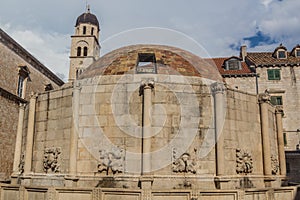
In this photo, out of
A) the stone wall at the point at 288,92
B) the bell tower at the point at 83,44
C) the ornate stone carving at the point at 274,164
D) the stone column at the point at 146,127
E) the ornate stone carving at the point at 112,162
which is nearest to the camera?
the stone column at the point at 146,127

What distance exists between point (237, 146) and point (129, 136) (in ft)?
14.9

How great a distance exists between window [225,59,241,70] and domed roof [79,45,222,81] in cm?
1821

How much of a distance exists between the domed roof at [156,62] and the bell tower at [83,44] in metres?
35.0

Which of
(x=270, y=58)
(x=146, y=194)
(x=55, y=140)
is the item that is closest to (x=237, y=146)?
(x=146, y=194)

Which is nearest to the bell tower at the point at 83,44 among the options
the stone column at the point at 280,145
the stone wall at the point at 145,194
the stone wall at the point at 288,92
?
the stone wall at the point at 288,92

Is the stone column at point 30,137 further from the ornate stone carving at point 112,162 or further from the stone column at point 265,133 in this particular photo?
the stone column at point 265,133

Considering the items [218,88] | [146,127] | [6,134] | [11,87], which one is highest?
[11,87]

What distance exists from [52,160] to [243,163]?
7.86 meters

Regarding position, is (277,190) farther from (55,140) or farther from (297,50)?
(297,50)

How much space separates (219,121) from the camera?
11805mm

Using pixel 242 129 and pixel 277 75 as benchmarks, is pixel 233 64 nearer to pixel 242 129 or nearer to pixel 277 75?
pixel 277 75

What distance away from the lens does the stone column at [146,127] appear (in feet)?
35.3

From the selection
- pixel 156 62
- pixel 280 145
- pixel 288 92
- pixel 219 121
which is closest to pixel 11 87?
pixel 156 62

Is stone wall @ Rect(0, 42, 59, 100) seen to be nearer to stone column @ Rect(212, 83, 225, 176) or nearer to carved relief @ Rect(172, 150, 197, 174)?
carved relief @ Rect(172, 150, 197, 174)
